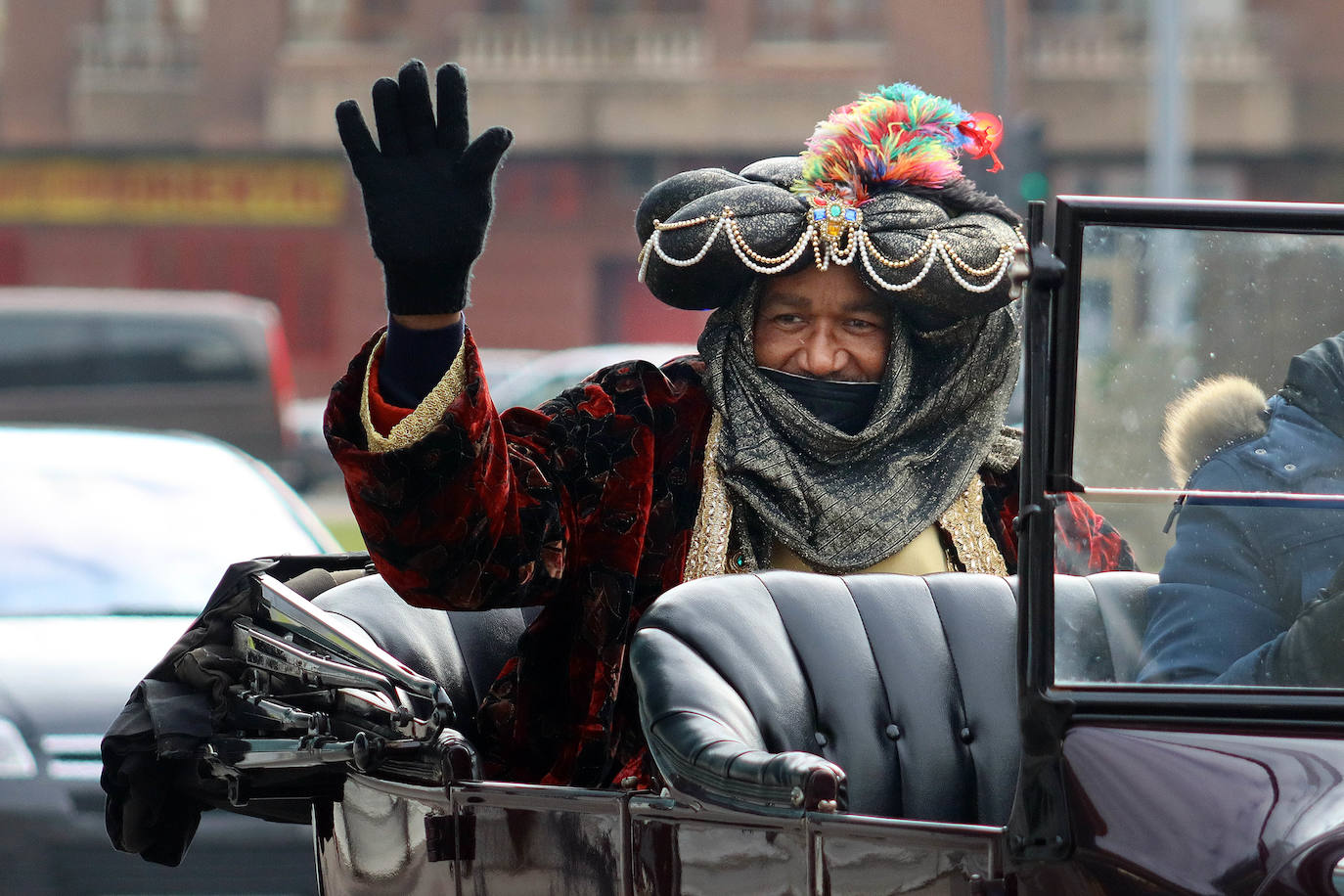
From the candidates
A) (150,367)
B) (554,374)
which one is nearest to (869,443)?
(554,374)

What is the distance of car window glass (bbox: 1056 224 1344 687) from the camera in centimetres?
175

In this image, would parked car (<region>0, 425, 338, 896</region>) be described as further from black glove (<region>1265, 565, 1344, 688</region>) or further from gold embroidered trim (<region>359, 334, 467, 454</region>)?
black glove (<region>1265, 565, 1344, 688</region>)

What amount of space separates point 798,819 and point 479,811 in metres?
0.54

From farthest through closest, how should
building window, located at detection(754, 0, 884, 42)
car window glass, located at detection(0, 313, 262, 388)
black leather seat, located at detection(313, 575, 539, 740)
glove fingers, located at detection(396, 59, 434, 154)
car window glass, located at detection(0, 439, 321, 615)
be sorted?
building window, located at detection(754, 0, 884, 42)
car window glass, located at detection(0, 313, 262, 388)
car window glass, located at detection(0, 439, 321, 615)
black leather seat, located at detection(313, 575, 539, 740)
glove fingers, located at detection(396, 59, 434, 154)

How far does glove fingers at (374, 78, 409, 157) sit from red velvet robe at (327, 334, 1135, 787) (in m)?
0.29

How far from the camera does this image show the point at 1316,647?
5.68 ft

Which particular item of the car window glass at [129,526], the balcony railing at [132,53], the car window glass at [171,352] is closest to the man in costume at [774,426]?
the car window glass at [129,526]

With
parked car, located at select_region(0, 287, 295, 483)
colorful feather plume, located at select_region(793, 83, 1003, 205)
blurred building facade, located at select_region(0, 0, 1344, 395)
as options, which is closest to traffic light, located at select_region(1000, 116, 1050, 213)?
parked car, located at select_region(0, 287, 295, 483)

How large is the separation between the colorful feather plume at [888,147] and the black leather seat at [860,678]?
2.97 ft

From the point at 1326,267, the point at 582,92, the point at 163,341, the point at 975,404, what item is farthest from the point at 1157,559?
the point at 582,92

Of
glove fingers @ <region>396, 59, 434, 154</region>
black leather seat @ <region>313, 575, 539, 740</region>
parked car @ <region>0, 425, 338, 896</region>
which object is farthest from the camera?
parked car @ <region>0, 425, 338, 896</region>

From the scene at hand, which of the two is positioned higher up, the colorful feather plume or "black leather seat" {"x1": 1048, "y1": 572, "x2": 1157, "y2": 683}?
the colorful feather plume

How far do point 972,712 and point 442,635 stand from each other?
39.3 inches

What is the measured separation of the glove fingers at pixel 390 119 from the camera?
2297 millimetres
